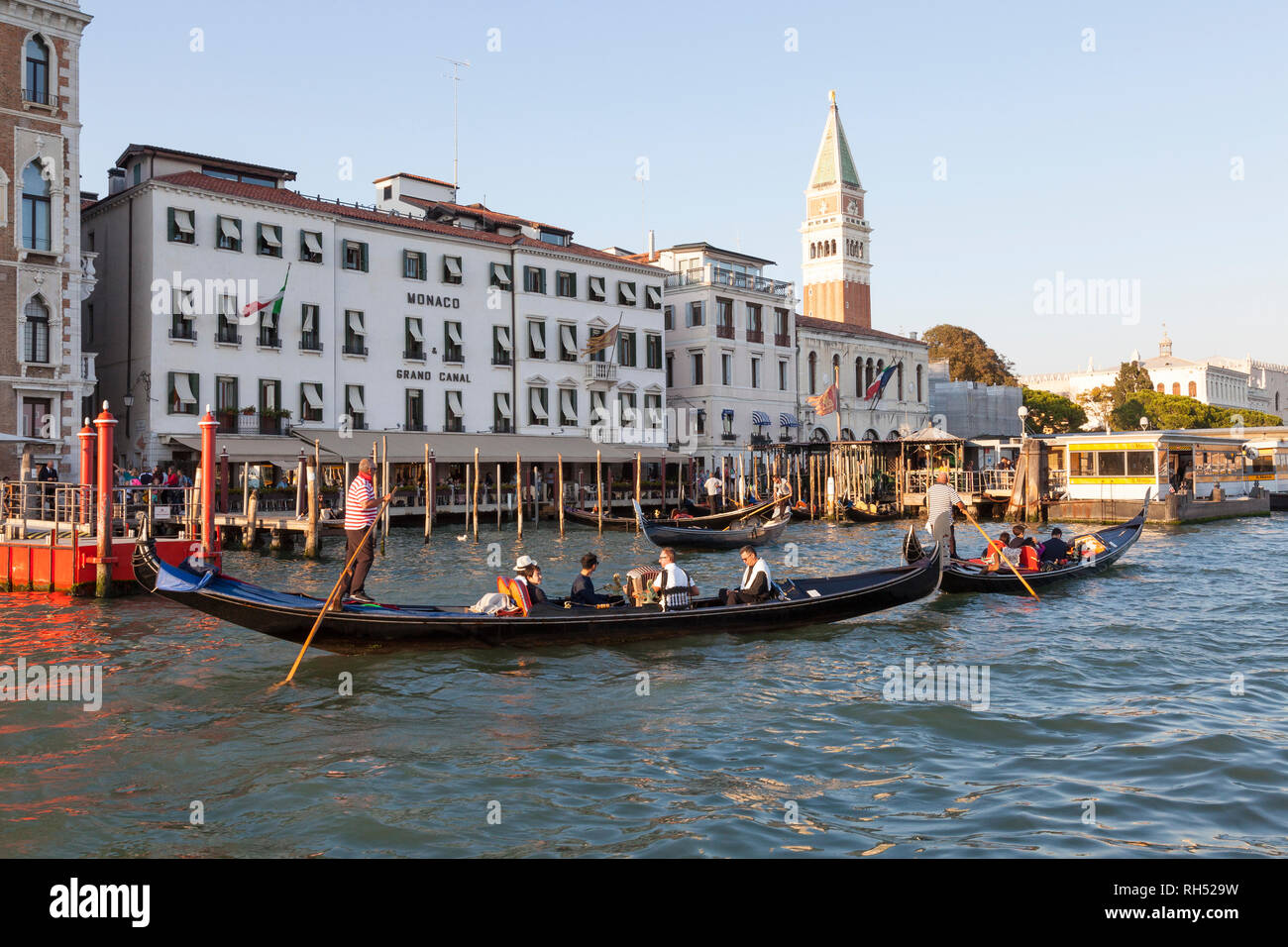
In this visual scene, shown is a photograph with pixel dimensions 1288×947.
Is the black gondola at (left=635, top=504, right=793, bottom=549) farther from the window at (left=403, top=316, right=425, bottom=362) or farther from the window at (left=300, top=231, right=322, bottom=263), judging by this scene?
the window at (left=300, top=231, right=322, bottom=263)

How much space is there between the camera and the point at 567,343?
124 ft

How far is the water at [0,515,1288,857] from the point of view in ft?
20.6

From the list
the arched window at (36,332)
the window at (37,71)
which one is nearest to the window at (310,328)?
the arched window at (36,332)

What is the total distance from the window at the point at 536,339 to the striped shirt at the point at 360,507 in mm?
25598

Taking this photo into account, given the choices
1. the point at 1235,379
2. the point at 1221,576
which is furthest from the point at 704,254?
the point at 1235,379

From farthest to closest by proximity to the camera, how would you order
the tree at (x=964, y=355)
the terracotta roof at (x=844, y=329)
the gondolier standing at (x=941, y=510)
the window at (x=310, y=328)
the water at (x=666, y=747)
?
the tree at (x=964, y=355), the terracotta roof at (x=844, y=329), the window at (x=310, y=328), the gondolier standing at (x=941, y=510), the water at (x=666, y=747)

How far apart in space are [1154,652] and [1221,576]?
27.8 ft

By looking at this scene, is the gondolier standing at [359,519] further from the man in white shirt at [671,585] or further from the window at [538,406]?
the window at [538,406]

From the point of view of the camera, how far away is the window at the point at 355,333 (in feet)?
105

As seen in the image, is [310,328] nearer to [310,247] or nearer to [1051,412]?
[310,247]

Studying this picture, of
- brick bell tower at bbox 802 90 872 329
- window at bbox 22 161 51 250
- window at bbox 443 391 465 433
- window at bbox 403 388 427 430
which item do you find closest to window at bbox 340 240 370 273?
window at bbox 403 388 427 430

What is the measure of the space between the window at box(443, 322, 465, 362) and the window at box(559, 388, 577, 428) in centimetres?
439

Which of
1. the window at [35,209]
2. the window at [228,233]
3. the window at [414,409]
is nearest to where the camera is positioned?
the window at [35,209]

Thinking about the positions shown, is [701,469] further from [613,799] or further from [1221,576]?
[613,799]
